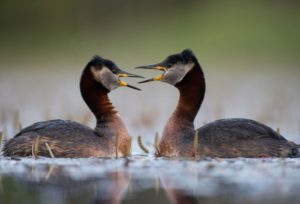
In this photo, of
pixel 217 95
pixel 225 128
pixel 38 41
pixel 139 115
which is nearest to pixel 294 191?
pixel 225 128

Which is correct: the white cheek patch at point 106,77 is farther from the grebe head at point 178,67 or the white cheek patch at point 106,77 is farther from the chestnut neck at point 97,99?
the grebe head at point 178,67

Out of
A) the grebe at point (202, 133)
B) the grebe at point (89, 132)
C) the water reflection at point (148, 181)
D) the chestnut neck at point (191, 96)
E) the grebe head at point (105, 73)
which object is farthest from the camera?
the grebe head at point (105, 73)

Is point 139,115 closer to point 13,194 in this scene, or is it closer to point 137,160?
point 137,160

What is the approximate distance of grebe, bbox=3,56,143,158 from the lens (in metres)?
11.0

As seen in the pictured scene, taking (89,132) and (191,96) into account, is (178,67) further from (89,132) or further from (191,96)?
(89,132)

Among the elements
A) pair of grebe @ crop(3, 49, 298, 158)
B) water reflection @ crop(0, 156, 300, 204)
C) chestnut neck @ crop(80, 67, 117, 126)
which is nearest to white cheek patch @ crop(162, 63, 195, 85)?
pair of grebe @ crop(3, 49, 298, 158)

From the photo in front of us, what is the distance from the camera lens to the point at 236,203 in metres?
7.80

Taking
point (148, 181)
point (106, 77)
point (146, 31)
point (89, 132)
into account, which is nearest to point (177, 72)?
point (106, 77)

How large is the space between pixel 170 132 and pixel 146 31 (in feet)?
72.4

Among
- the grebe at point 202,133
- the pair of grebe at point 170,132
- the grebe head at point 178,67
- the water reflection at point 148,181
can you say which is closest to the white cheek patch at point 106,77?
the pair of grebe at point 170,132

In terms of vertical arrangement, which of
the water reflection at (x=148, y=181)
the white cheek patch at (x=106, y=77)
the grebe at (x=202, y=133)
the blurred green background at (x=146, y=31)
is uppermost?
the blurred green background at (x=146, y=31)

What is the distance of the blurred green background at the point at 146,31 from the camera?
3036 centimetres

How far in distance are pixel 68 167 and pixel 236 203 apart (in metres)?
2.99

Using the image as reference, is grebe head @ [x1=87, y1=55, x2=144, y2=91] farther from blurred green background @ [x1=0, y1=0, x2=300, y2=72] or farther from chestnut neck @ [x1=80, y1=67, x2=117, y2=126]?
blurred green background @ [x1=0, y1=0, x2=300, y2=72]
